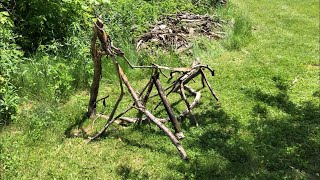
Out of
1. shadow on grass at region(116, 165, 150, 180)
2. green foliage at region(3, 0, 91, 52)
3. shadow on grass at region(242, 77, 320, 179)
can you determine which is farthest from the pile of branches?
shadow on grass at region(116, 165, 150, 180)

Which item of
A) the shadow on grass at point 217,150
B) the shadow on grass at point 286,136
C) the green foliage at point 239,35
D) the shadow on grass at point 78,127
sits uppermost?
the green foliage at point 239,35

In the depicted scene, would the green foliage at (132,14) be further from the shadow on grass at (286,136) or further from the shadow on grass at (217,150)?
the shadow on grass at (286,136)

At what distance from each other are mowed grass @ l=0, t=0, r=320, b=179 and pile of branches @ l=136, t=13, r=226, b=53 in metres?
0.72

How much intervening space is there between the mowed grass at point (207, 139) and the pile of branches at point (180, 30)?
719mm

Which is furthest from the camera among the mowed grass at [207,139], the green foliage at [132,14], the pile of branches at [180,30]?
the pile of branches at [180,30]

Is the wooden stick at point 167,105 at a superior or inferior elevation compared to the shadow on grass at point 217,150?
superior

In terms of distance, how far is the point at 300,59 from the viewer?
8.25m

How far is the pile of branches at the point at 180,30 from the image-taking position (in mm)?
8117

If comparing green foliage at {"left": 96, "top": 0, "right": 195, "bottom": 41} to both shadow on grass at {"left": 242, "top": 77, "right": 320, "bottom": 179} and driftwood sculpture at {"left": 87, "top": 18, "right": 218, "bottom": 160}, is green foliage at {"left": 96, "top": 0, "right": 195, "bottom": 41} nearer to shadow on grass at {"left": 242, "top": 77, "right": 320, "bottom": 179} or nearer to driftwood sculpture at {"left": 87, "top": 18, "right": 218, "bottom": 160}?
driftwood sculpture at {"left": 87, "top": 18, "right": 218, "bottom": 160}

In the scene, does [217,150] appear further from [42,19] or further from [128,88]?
[42,19]

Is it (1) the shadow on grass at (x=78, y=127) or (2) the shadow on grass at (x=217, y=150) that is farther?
(1) the shadow on grass at (x=78, y=127)

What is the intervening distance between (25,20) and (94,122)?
2935mm

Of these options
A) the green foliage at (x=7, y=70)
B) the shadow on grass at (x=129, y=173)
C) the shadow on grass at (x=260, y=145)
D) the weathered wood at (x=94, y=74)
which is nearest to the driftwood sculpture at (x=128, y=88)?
the weathered wood at (x=94, y=74)

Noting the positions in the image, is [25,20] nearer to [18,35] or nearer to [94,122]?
[18,35]
